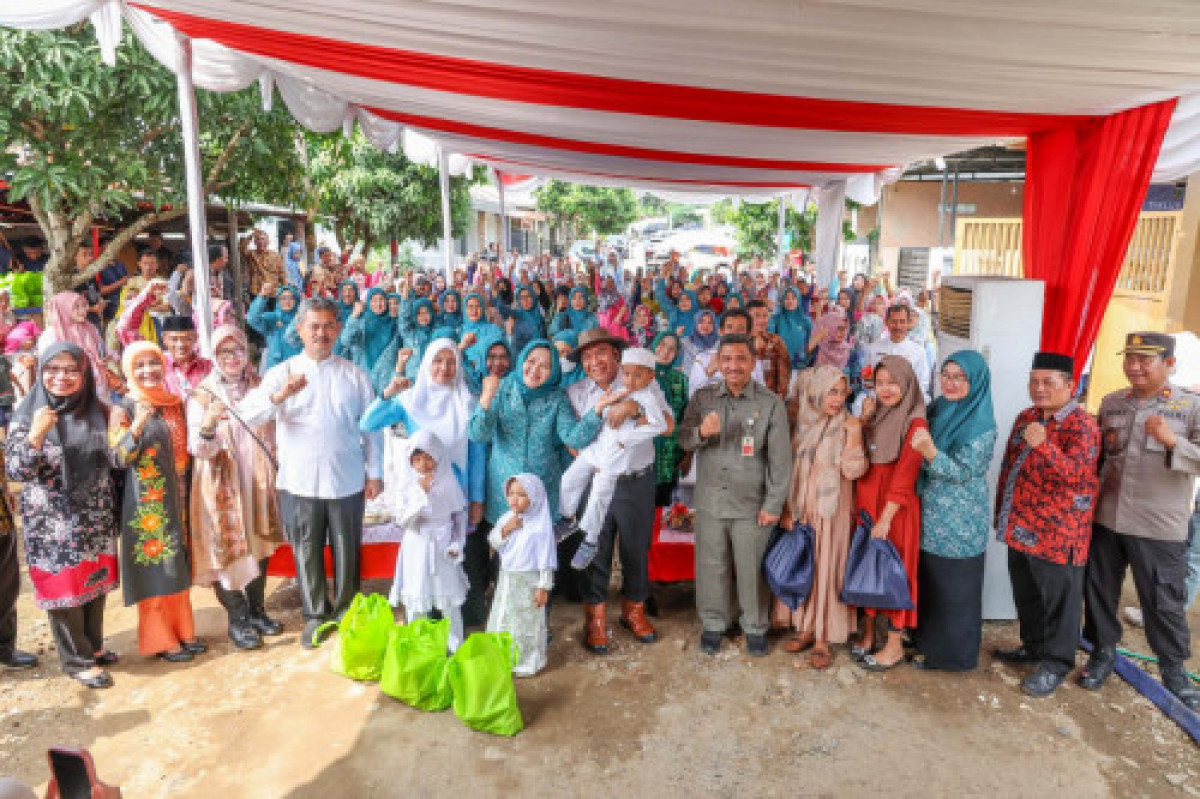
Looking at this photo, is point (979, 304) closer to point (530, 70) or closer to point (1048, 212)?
point (1048, 212)

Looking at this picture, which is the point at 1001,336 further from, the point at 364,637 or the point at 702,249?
the point at 702,249

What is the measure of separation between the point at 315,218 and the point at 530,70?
38.2 ft

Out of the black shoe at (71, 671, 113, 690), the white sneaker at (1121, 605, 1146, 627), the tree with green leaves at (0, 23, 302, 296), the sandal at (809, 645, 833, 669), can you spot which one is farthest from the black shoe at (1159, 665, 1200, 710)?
the tree with green leaves at (0, 23, 302, 296)

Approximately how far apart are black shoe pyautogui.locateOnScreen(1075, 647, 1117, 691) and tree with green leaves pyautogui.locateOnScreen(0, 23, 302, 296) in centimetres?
656

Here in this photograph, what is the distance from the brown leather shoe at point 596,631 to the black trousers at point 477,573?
0.55 metres

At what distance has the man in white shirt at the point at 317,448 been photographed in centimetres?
341

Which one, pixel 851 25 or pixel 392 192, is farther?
pixel 392 192

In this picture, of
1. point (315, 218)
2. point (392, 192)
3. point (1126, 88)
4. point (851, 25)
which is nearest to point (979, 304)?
point (1126, 88)

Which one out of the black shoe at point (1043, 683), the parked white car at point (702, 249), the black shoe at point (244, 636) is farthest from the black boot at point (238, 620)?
the parked white car at point (702, 249)

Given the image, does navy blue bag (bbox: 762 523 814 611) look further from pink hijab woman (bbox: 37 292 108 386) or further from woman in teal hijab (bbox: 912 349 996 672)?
pink hijab woman (bbox: 37 292 108 386)

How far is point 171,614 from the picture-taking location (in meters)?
3.47

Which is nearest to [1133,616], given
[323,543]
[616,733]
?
[616,733]

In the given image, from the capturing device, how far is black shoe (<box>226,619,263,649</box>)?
359 centimetres

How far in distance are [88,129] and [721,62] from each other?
479 centimetres
